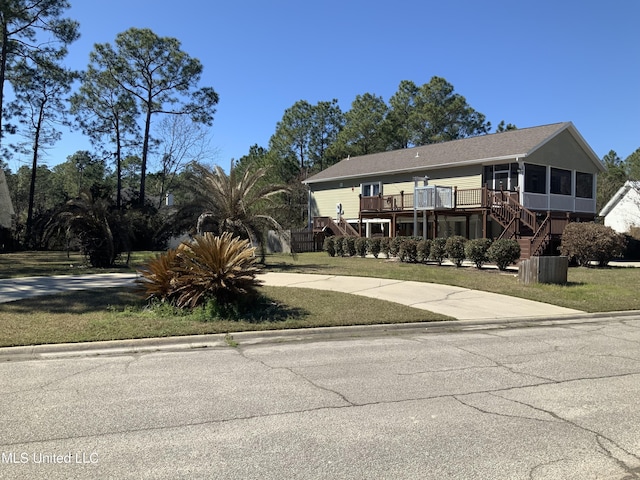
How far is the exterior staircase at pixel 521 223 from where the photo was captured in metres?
20.8

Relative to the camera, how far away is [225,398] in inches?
205

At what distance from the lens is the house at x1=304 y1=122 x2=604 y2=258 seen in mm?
24484

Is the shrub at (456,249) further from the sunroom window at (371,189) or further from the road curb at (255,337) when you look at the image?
the sunroom window at (371,189)

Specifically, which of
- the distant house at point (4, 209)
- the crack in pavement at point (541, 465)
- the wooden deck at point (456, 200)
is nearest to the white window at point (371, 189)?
the wooden deck at point (456, 200)

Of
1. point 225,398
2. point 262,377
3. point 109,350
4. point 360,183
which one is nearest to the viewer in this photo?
point 225,398

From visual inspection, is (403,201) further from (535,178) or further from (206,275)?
(206,275)

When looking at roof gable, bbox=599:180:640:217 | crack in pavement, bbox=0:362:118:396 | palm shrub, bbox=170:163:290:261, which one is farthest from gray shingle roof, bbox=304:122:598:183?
crack in pavement, bbox=0:362:118:396

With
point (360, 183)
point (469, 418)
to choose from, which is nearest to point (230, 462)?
point (469, 418)

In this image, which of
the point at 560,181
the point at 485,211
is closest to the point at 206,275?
the point at 485,211

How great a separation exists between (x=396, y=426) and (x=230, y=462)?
1.52m

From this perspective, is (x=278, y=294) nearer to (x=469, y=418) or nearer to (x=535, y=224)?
(x=469, y=418)

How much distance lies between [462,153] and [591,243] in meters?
10.9

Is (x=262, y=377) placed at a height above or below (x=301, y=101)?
below

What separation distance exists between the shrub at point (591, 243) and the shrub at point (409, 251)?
614 cm
